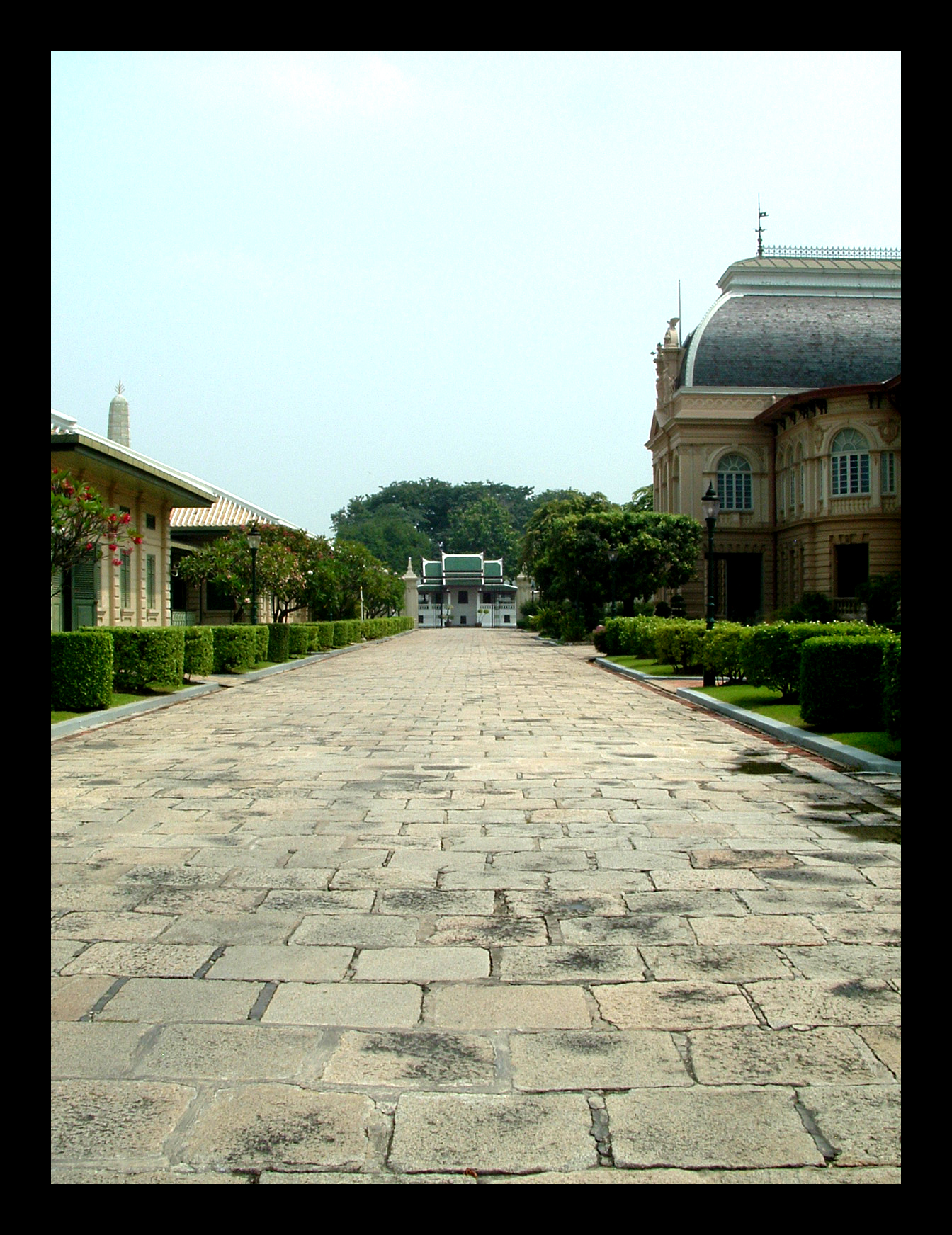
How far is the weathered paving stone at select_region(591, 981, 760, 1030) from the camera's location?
13.2ft

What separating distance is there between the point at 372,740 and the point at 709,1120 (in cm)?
998

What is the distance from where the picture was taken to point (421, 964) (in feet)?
15.4

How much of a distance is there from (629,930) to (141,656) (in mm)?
14999

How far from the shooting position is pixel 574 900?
18.7 feet

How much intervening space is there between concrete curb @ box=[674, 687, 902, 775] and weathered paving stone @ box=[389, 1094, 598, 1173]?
6.56m

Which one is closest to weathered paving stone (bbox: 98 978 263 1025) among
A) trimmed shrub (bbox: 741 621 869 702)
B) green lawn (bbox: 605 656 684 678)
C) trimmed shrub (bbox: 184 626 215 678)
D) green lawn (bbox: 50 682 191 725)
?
green lawn (bbox: 50 682 191 725)

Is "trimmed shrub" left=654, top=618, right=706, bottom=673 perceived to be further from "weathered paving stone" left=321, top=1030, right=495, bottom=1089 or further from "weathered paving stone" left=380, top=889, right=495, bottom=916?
"weathered paving stone" left=321, top=1030, right=495, bottom=1089

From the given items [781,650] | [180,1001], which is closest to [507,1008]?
[180,1001]

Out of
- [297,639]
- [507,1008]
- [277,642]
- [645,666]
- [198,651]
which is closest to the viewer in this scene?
[507,1008]

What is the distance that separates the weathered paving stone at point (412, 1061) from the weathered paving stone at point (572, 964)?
714 mm

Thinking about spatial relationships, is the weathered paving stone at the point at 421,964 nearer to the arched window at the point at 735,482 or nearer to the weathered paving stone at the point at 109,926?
the weathered paving stone at the point at 109,926

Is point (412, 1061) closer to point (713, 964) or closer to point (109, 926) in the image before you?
point (713, 964)
